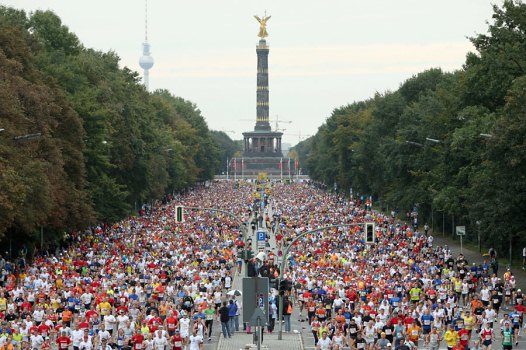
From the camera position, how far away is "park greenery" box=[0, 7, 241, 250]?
182ft

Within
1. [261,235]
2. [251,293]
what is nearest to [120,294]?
[251,293]

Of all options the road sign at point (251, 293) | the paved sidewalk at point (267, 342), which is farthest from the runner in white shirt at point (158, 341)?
the paved sidewalk at point (267, 342)

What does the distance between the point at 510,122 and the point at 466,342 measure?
18.9 meters

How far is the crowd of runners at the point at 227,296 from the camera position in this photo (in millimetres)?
34562

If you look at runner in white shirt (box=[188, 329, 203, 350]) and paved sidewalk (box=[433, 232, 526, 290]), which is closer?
runner in white shirt (box=[188, 329, 203, 350])

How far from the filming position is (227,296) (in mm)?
42281

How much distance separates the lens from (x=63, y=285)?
47.0 meters

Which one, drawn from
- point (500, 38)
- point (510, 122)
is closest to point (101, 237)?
point (500, 38)

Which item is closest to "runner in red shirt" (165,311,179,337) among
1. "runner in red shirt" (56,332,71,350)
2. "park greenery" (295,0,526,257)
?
"runner in red shirt" (56,332,71,350)

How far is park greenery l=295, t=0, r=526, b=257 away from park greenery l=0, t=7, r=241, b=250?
61.8ft

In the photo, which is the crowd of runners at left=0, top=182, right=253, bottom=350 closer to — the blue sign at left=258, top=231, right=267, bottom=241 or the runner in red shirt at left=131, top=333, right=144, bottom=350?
the runner in red shirt at left=131, top=333, right=144, bottom=350

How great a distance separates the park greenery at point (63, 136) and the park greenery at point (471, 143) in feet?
61.8

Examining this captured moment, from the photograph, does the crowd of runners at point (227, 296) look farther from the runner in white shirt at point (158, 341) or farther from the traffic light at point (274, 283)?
the traffic light at point (274, 283)

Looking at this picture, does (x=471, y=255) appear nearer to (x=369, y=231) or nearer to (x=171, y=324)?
(x=369, y=231)
